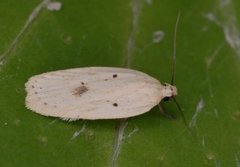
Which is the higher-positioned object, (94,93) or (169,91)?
(94,93)

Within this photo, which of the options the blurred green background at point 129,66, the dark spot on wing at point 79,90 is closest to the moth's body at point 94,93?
the dark spot on wing at point 79,90

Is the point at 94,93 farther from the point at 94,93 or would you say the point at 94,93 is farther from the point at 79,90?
the point at 79,90

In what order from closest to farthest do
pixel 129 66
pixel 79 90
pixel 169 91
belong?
1. pixel 79 90
2. pixel 169 91
3. pixel 129 66

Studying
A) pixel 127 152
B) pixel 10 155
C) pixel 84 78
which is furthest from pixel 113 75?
pixel 10 155

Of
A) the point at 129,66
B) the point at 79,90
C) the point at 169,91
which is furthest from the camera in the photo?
the point at 129,66

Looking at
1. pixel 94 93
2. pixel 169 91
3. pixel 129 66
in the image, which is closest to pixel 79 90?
pixel 94 93

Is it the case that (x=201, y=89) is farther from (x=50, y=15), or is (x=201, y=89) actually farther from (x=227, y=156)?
(x=50, y=15)
